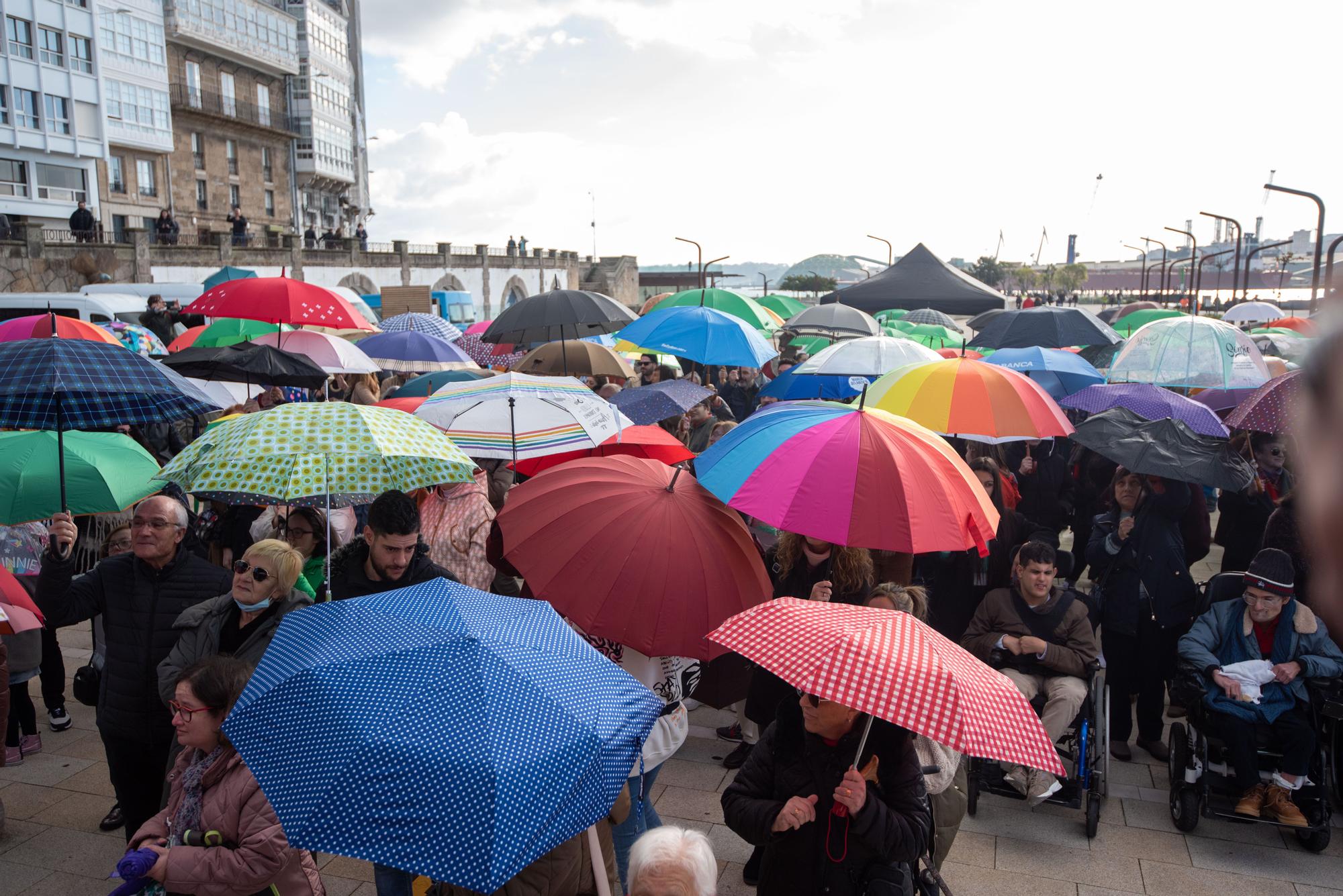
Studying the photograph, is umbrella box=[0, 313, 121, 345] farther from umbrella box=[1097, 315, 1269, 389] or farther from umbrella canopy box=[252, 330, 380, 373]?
umbrella box=[1097, 315, 1269, 389]

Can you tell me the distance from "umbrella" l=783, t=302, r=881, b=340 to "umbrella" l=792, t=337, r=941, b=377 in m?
4.33

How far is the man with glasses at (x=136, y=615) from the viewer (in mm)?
4621

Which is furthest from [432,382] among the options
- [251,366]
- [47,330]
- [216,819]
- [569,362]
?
[216,819]

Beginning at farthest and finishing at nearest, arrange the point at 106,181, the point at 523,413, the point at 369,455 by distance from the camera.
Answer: the point at 106,181, the point at 523,413, the point at 369,455

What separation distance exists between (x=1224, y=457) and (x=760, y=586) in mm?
4247

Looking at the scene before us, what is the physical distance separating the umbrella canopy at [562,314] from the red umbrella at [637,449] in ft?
8.74

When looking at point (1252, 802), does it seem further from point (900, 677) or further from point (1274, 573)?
point (900, 677)

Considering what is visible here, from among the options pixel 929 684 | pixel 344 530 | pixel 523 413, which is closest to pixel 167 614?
pixel 344 530

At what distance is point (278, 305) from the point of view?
30.4ft

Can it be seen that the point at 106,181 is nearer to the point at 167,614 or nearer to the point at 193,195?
the point at 193,195

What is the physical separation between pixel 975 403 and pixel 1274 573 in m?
2.27

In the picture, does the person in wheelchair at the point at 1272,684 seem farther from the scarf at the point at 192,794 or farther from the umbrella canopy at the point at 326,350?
the umbrella canopy at the point at 326,350

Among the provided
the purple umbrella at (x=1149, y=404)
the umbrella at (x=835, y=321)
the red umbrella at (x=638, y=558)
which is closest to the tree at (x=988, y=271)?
the umbrella at (x=835, y=321)

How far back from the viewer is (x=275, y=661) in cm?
302
